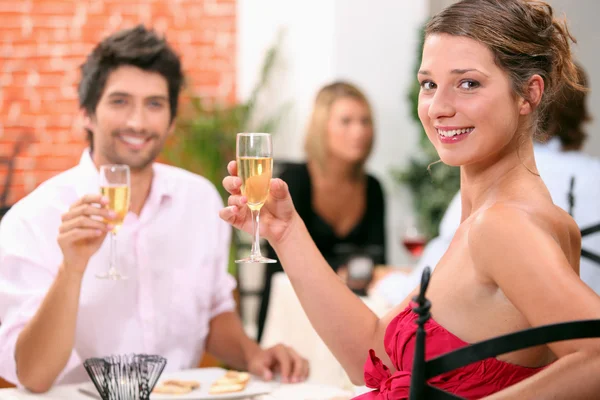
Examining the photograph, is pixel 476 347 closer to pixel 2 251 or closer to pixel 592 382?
pixel 592 382

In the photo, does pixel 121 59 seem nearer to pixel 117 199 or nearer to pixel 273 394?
pixel 117 199

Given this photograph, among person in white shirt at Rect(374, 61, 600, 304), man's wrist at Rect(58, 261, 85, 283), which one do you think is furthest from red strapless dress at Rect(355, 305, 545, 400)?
person in white shirt at Rect(374, 61, 600, 304)

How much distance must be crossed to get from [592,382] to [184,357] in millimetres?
1614

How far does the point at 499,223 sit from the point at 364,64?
445 centimetres

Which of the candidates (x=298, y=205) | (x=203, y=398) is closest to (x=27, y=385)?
(x=203, y=398)

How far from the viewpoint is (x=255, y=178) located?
173 cm

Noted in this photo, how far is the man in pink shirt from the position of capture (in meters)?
2.31

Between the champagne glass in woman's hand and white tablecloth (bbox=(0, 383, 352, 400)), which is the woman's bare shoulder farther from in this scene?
white tablecloth (bbox=(0, 383, 352, 400))

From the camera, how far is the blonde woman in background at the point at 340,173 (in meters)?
4.97

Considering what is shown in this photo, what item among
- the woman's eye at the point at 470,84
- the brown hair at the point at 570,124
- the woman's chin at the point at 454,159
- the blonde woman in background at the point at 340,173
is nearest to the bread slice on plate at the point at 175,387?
the woman's chin at the point at 454,159

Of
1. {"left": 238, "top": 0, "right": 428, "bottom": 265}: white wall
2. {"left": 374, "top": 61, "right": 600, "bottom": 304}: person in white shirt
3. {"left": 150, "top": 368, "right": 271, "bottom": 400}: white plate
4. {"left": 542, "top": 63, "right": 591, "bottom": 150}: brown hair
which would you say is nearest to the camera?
{"left": 150, "top": 368, "right": 271, "bottom": 400}: white plate

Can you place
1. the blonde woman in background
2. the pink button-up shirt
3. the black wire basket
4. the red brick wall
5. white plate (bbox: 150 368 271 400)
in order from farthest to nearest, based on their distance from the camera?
the red brick wall
the blonde woman in background
the pink button-up shirt
white plate (bbox: 150 368 271 400)
the black wire basket

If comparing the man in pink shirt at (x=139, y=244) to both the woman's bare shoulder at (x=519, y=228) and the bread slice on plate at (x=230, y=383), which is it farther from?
the woman's bare shoulder at (x=519, y=228)

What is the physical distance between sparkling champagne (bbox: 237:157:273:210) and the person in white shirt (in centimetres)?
124
